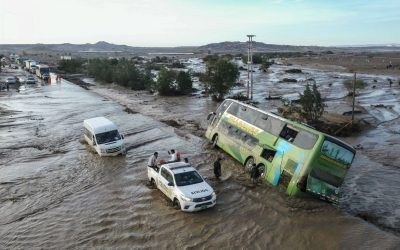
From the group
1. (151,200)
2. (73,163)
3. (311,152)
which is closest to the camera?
(311,152)

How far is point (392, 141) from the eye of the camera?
1126 inches

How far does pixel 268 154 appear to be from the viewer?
19578mm

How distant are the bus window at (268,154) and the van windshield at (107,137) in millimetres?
9713

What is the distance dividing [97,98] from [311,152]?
1663 inches

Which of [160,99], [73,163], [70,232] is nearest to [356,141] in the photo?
[73,163]

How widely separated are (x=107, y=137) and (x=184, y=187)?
9850 mm

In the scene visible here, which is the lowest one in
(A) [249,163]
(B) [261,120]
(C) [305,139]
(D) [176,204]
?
(D) [176,204]

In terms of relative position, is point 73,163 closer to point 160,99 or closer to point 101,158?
point 101,158

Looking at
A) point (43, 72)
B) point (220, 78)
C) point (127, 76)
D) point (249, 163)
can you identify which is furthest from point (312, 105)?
point (43, 72)

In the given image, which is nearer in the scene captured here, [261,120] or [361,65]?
[261,120]

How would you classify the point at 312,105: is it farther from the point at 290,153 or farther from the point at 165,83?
the point at 165,83

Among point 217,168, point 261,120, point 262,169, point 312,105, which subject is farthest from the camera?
point 312,105

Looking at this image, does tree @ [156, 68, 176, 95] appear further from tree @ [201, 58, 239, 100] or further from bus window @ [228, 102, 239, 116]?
bus window @ [228, 102, 239, 116]

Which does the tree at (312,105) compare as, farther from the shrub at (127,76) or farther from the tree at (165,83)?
the shrub at (127,76)
